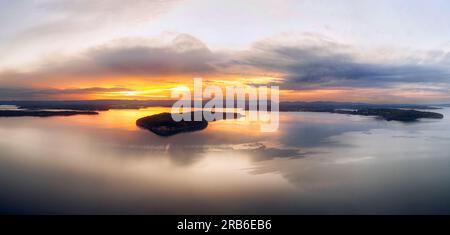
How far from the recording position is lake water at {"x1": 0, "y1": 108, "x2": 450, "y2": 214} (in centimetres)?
646

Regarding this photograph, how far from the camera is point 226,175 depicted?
28.1ft

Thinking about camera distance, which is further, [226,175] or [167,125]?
[167,125]

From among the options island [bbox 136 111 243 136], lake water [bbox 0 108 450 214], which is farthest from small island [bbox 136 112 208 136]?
lake water [bbox 0 108 450 214]

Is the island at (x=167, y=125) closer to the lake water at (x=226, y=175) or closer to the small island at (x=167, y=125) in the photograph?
the small island at (x=167, y=125)

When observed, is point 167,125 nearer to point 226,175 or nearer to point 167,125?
point 167,125

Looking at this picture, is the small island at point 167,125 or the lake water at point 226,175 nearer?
the lake water at point 226,175

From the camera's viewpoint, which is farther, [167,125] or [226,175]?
[167,125]

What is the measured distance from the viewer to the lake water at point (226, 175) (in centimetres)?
646

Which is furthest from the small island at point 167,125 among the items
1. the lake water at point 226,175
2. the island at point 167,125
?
the lake water at point 226,175

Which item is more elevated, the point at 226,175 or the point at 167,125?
the point at 167,125

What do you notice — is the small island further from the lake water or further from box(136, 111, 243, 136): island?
the lake water

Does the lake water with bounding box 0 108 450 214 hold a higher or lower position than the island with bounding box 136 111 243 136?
lower

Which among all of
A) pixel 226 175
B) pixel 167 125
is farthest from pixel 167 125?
pixel 226 175
